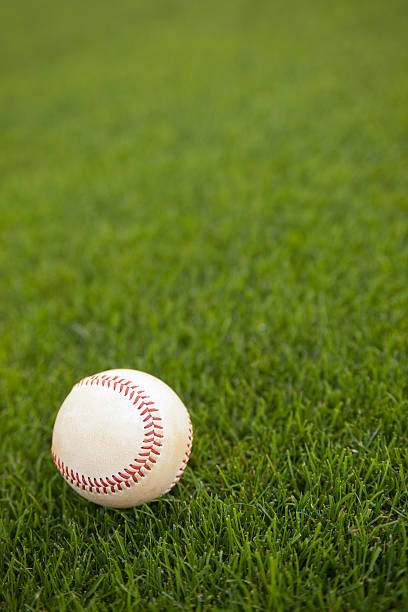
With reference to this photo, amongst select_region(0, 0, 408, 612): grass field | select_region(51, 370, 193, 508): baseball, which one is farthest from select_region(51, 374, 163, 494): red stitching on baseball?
select_region(0, 0, 408, 612): grass field

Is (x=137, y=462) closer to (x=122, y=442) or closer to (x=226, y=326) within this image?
(x=122, y=442)

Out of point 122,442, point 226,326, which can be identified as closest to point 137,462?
point 122,442

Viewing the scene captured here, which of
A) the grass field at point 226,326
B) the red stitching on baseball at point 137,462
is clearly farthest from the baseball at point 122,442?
→ the grass field at point 226,326

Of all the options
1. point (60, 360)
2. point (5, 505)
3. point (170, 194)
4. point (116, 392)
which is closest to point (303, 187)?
point (170, 194)

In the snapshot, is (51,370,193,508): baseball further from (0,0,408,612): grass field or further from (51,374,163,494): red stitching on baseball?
(0,0,408,612): grass field

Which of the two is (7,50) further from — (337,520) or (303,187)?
(337,520)
